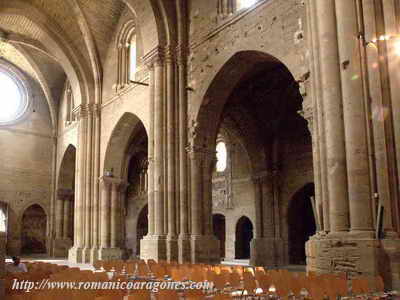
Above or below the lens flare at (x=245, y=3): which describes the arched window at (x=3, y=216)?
below

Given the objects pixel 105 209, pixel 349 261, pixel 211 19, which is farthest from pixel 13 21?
pixel 349 261

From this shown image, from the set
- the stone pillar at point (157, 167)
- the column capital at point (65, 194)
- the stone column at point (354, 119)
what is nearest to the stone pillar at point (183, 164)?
the stone pillar at point (157, 167)

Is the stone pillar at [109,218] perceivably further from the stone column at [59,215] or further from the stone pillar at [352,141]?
the stone pillar at [352,141]

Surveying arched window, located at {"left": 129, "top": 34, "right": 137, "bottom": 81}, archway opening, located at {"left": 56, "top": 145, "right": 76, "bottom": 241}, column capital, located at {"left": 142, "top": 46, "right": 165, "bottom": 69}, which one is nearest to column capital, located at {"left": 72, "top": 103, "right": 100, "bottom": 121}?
arched window, located at {"left": 129, "top": 34, "right": 137, "bottom": 81}

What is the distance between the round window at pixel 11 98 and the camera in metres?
30.6

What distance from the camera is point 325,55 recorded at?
10984mm

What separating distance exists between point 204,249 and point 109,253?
26.8 feet

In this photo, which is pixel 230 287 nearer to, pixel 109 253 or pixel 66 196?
pixel 109 253

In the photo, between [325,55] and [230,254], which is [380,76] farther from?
[230,254]

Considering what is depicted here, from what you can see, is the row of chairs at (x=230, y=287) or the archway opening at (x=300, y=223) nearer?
the row of chairs at (x=230, y=287)

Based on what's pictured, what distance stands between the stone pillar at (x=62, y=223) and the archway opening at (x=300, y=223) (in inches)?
575

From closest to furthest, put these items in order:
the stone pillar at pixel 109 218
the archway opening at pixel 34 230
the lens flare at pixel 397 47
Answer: the lens flare at pixel 397 47
the stone pillar at pixel 109 218
the archway opening at pixel 34 230

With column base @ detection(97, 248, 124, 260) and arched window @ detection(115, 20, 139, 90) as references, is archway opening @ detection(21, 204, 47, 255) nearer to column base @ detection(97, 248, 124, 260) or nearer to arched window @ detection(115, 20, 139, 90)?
column base @ detection(97, 248, 124, 260)

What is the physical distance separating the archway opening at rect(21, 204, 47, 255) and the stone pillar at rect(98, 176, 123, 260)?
9.49 m
